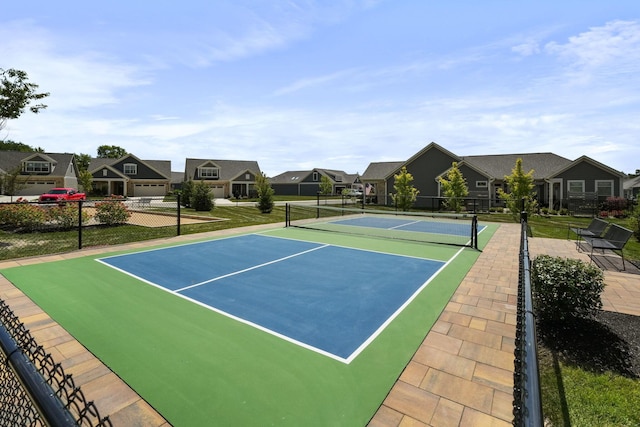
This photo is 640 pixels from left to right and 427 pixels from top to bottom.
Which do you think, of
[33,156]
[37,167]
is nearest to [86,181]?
[37,167]

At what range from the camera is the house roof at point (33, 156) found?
4550 centimetres

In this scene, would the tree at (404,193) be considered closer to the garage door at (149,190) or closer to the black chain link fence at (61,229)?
the black chain link fence at (61,229)

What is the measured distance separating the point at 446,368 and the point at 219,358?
2.83 meters

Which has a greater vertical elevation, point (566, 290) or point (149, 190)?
point (149, 190)

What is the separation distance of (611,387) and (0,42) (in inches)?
810

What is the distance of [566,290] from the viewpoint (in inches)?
193

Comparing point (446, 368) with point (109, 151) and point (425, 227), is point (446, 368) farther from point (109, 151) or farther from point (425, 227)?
point (109, 151)

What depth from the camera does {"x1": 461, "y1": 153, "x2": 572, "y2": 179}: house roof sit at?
31.6 m

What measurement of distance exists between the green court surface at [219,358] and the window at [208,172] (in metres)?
51.0

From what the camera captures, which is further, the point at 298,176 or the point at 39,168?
the point at 298,176

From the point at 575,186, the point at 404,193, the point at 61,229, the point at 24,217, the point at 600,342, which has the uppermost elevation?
the point at 575,186

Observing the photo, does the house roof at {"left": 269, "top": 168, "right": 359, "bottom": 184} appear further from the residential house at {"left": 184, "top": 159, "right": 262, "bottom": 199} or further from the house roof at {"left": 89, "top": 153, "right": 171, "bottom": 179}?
the house roof at {"left": 89, "top": 153, "right": 171, "bottom": 179}

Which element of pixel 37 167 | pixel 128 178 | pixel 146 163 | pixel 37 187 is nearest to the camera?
pixel 37 187

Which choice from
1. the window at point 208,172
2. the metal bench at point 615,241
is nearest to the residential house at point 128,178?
the window at point 208,172
